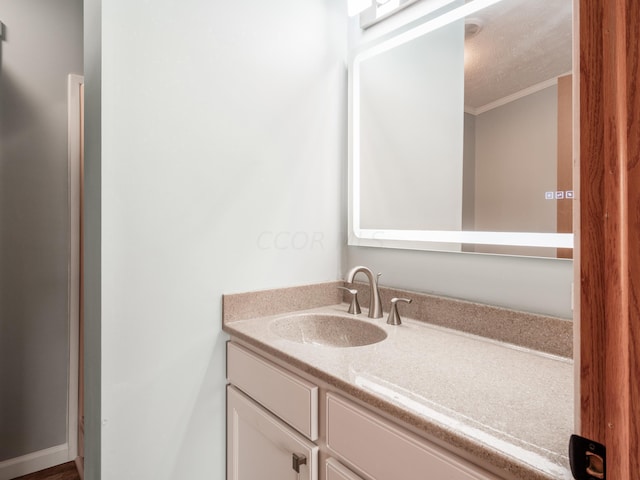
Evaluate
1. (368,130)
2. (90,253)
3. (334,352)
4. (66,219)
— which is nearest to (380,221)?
(368,130)

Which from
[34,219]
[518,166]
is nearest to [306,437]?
[518,166]

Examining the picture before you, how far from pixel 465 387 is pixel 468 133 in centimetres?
77

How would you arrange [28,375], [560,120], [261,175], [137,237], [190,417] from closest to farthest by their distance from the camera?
[560,120] → [137,237] → [190,417] → [261,175] → [28,375]

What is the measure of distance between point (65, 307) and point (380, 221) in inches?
64.3

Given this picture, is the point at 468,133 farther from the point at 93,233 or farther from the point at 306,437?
the point at 93,233

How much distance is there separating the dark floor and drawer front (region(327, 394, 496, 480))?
168cm

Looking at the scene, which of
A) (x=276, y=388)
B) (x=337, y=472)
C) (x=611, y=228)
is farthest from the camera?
(x=276, y=388)

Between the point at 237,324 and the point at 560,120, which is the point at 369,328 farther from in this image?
the point at 560,120

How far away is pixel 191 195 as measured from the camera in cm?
122

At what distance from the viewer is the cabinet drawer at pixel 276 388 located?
94 cm

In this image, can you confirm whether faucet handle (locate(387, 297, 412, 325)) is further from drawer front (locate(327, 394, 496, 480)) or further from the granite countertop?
drawer front (locate(327, 394, 496, 480))

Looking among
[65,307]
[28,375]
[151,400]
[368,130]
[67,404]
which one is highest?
[368,130]

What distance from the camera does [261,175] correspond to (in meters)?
1.37

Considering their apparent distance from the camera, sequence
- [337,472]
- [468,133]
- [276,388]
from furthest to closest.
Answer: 1. [468,133]
2. [276,388]
3. [337,472]
